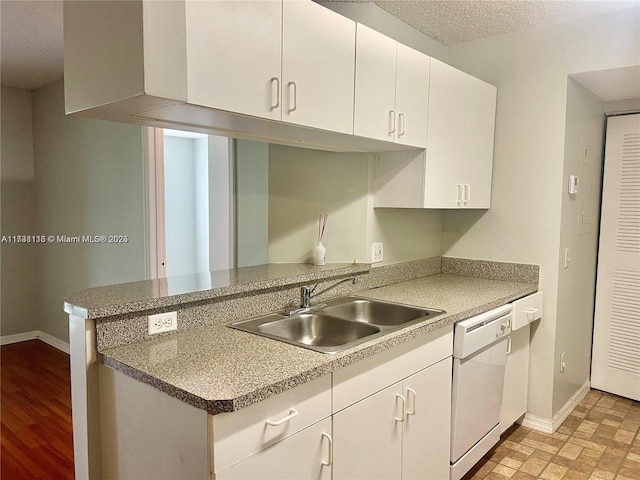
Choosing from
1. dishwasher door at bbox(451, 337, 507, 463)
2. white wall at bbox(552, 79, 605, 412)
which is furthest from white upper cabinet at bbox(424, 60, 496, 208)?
dishwasher door at bbox(451, 337, 507, 463)

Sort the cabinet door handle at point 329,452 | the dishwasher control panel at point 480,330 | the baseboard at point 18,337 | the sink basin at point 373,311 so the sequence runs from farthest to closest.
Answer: the baseboard at point 18,337 → the sink basin at point 373,311 → the dishwasher control panel at point 480,330 → the cabinet door handle at point 329,452

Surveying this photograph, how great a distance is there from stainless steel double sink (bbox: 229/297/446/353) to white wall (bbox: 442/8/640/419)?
1.17 metres

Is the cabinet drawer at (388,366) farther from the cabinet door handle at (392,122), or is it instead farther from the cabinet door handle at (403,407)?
the cabinet door handle at (392,122)

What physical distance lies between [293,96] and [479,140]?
64.6 inches

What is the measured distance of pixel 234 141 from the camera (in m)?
2.63

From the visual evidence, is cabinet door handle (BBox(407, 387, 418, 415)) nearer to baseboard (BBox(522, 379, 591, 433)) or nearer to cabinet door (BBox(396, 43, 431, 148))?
cabinet door (BBox(396, 43, 431, 148))

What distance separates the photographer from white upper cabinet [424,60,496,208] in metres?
2.49

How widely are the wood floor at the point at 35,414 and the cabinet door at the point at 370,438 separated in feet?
5.78

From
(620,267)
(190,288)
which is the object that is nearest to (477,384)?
(190,288)

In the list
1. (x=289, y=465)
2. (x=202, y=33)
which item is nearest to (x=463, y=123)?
(x=202, y=33)

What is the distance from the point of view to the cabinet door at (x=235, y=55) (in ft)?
4.48

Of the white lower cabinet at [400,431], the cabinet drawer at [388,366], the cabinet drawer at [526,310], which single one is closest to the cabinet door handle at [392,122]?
the cabinet drawer at [388,366]

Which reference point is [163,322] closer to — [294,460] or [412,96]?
[294,460]

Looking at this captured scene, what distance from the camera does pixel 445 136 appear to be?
2.57 meters
